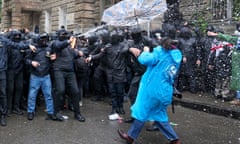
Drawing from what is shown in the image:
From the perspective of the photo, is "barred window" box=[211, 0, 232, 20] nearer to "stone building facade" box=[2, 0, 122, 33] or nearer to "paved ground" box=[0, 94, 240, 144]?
"paved ground" box=[0, 94, 240, 144]

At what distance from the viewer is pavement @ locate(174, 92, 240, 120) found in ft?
25.5

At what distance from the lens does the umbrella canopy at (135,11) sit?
25.3 ft

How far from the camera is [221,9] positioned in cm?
1242

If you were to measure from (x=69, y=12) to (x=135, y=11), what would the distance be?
610 inches

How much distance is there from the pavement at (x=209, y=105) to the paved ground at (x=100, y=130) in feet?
0.69

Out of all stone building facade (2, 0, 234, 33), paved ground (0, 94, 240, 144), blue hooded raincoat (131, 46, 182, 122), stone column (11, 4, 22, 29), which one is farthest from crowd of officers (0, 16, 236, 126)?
stone column (11, 4, 22, 29)

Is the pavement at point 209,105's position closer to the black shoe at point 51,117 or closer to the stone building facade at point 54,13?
the black shoe at point 51,117

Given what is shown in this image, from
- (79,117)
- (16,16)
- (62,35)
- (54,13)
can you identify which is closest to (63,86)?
(79,117)

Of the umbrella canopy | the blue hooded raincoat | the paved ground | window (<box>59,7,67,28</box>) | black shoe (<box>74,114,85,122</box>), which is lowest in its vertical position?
the paved ground

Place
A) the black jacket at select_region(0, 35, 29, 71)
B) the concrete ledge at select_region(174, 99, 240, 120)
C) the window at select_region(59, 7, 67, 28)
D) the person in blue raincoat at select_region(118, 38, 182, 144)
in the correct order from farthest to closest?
1. the window at select_region(59, 7, 67, 28)
2. the concrete ledge at select_region(174, 99, 240, 120)
3. the black jacket at select_region(0, 35, 29, 71)
4. the person in blue raincoat at select_region(118, 38, 182, 144)

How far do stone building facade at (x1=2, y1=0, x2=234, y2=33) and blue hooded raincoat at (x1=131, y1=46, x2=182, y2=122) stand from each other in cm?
756

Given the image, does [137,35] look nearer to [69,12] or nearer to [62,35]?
[62,35]

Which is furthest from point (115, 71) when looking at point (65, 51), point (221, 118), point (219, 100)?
point (219, 100)

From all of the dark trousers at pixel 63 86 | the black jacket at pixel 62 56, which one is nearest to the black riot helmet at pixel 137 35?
the black jacket at pixel 62 56
